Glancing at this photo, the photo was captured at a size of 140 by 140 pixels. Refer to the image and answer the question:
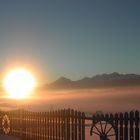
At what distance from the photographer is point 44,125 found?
Result: 65.7 ft

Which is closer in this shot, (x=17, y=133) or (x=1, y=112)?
(x=17, y=133)

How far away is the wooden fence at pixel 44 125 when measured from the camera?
1783cm

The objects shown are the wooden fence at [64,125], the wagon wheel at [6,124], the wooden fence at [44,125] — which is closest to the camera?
the wooden fence at [64,125]

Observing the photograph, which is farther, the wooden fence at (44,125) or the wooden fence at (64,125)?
the wooden fence at (44,125)

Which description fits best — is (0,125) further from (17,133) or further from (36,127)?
(36,127)

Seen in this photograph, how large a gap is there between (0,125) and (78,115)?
357 inches

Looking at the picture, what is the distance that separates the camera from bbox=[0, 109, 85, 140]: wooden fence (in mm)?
17828

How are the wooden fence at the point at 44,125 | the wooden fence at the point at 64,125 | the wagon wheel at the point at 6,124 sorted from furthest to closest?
the wagon wheel at the point at 6,124
the wooden fence at the point at 44,125
the wooden fence at the point at 64,125

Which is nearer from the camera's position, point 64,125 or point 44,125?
point 64,125

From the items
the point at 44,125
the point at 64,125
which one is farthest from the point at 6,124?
the point at 64,125

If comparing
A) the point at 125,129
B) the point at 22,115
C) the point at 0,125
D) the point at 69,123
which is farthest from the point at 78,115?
the point at 0,125

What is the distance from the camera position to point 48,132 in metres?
19.8

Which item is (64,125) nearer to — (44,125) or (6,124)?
(44,125)

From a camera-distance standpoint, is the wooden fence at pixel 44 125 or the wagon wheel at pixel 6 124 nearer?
the wooden fence at pixel 44 125
